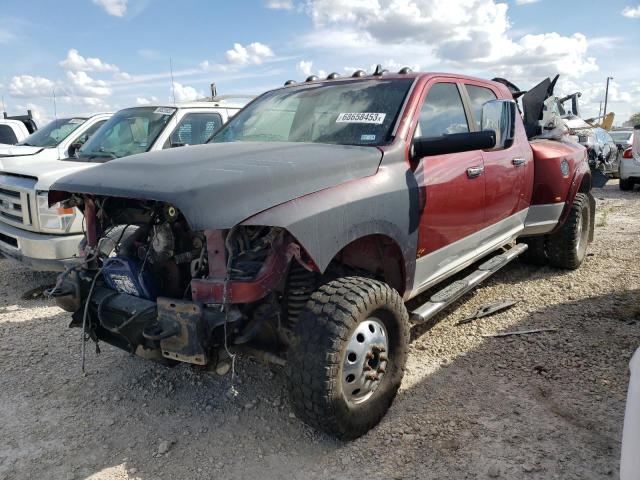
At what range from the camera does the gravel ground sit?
2654 mm

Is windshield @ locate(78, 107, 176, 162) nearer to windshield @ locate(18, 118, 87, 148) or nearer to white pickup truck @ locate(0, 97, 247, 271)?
white pickup truck @ locate(0, 97, 247, 271)

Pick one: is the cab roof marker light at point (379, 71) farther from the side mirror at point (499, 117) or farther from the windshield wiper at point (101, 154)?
the windshield wiper at point (101, 154)

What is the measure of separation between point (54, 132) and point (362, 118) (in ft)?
21.5

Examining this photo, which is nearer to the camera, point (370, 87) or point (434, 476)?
point (434, 476)

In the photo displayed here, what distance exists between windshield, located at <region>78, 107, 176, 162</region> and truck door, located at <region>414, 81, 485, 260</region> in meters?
3.57

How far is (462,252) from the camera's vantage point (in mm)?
3924

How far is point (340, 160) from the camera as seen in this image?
2863 millimetres

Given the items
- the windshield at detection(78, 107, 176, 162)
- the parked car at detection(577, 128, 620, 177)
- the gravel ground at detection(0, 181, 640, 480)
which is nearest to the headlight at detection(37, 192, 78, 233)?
the gravel ground at detection(0, 181, 640, 480)

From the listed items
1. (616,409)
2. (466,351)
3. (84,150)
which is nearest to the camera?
(616,409)

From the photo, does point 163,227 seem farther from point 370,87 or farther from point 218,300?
point 370,87

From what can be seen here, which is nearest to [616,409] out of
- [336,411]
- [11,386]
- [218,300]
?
[336,411]

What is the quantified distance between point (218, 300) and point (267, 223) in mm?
452

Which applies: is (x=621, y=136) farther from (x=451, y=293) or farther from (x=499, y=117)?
(x=499, y=117)

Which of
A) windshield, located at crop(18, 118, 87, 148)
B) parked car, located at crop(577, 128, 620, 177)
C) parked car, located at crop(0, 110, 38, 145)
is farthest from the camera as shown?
parked car, located at crop(577, 128, 620, 177)
